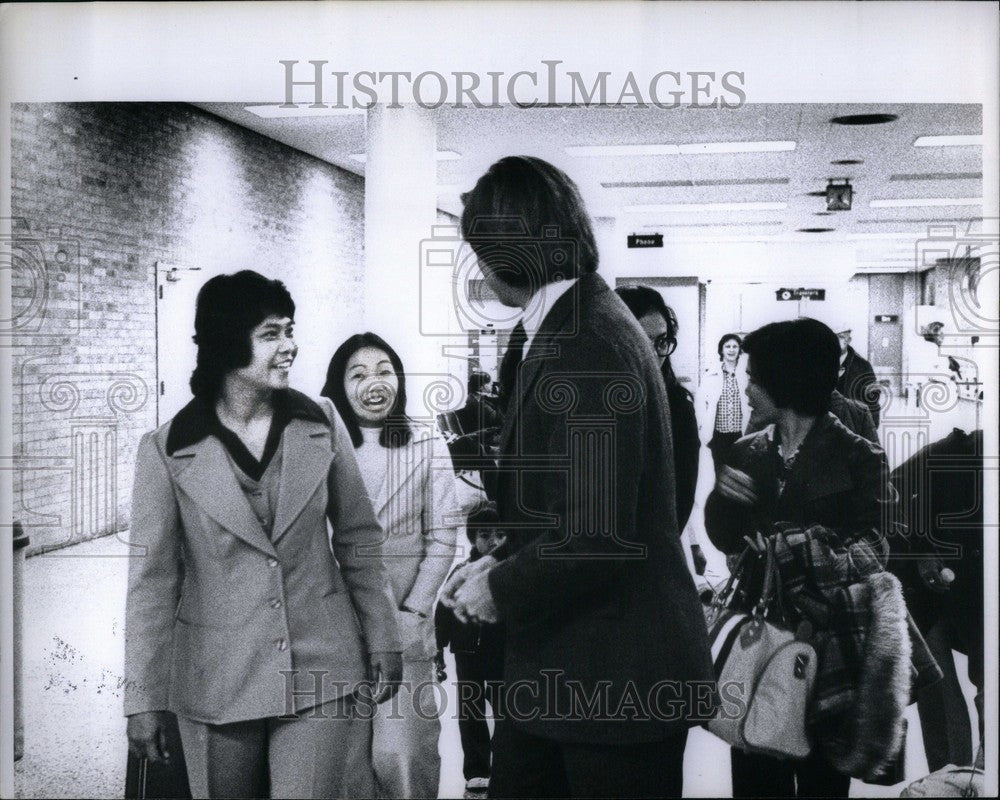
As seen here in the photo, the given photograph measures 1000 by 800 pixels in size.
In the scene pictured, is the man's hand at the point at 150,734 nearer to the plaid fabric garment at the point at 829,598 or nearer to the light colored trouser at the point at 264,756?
the light colored trouser at the point at 264,756

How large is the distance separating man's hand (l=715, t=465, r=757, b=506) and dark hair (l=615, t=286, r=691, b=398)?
1.03 feet

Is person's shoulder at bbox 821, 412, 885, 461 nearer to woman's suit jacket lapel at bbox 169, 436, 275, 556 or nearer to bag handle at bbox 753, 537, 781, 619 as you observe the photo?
bag handle at bbox 753, 537, 781, 619

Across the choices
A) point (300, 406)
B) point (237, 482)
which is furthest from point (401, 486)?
point (237, 482)

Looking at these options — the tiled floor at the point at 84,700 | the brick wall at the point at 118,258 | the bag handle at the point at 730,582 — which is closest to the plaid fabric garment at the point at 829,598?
the bag handle at the point at 730,582

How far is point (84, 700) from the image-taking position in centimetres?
441

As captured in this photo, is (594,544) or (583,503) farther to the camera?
(583,503)

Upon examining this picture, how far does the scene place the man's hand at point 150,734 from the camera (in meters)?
4.32

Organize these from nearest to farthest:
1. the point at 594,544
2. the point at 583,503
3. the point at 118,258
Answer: the point at 594,544 → the point at 583,503 → the point at 118,258

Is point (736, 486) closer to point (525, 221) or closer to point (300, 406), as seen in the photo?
point (525, 221)

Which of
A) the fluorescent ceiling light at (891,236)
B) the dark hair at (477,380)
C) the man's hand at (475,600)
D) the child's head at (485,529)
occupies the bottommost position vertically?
the man's hand at (475,600)

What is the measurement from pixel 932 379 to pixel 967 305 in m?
0.30

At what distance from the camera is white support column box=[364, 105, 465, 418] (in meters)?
4.32

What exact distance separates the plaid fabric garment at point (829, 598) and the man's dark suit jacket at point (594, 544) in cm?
45

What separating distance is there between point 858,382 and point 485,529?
4.70ft
